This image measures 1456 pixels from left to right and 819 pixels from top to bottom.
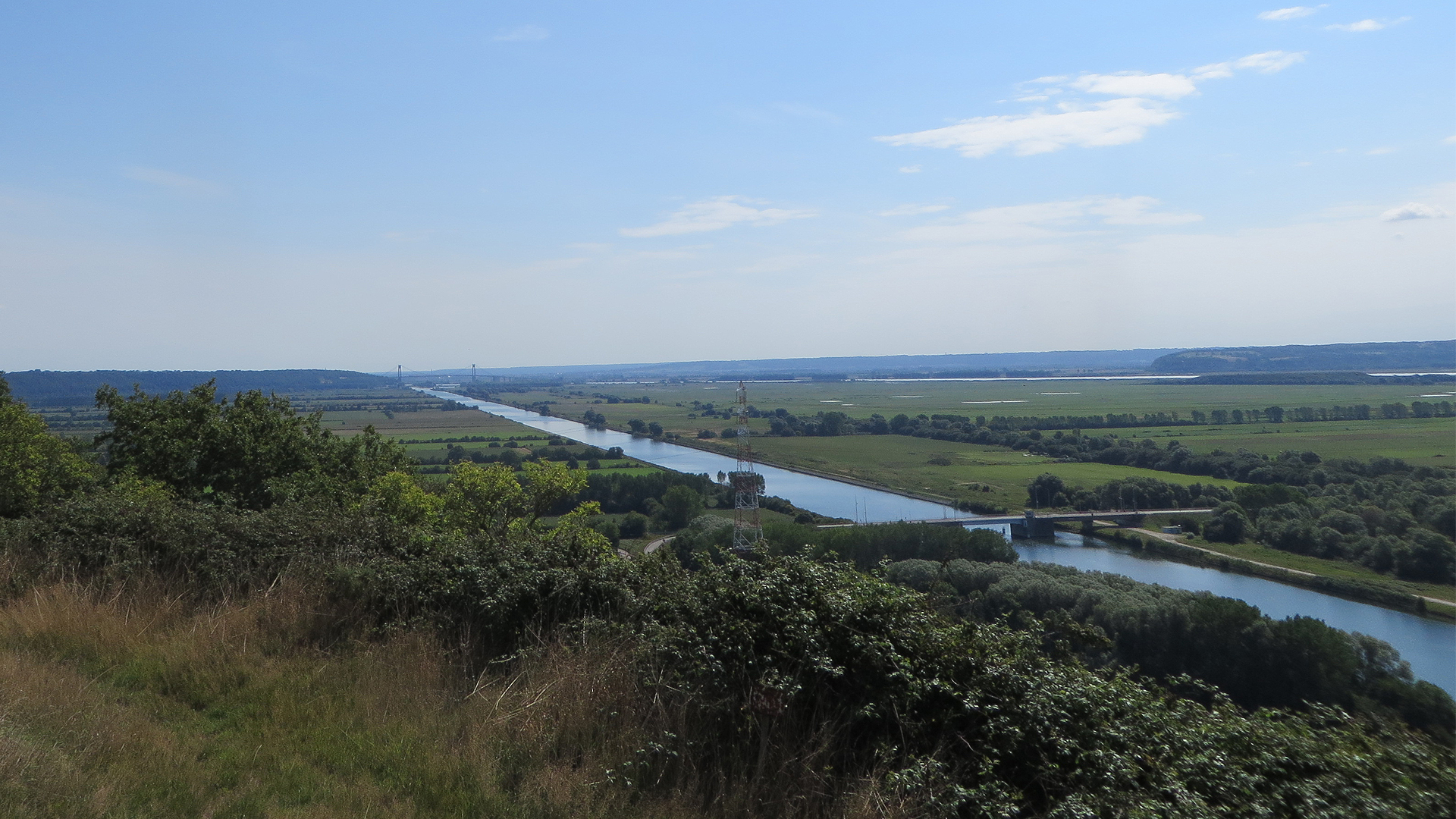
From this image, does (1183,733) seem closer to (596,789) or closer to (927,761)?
(927,761)

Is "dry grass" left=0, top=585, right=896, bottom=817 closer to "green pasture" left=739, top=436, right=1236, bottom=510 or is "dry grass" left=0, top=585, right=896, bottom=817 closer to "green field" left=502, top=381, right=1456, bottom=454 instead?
"green field" left=502, top=381, right=1456, bottom=454

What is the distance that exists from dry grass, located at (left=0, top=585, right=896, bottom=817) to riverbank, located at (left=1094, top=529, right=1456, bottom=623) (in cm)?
1336

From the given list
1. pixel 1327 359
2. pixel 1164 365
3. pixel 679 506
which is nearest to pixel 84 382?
pixel 679 506

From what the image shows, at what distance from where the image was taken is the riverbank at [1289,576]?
12.1 m

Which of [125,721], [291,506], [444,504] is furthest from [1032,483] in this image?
[125,721]

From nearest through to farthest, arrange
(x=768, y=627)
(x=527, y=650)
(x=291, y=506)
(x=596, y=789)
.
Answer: (x=596, y=789) → (x=768, y=627) → (x=527, y=650) → (x=291, y=506)

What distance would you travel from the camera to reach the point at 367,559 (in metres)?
6.33

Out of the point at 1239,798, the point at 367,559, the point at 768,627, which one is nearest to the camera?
the point at 1239,798

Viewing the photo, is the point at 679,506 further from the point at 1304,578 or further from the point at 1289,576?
the point at 1304,578

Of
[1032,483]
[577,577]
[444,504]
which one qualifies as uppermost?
[577,577]

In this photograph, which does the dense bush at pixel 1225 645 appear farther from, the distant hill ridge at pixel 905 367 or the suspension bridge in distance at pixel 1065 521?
the distant hill ridge at pixel 905 367

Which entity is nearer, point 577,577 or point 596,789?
point 596,789

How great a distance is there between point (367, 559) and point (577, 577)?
2.12m

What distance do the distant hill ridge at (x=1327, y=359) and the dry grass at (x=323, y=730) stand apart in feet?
99.4
